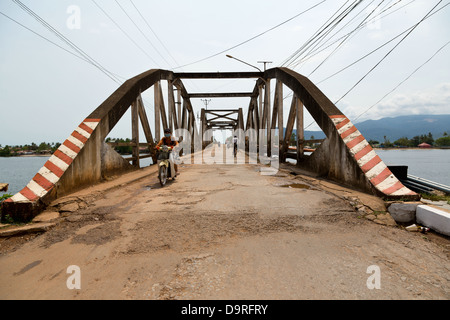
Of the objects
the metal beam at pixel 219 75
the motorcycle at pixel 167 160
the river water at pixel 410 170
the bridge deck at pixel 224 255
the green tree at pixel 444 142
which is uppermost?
the metal beam at pixel 219 75

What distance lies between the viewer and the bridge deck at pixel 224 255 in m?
1.62

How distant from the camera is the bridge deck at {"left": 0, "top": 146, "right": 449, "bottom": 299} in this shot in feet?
5.30

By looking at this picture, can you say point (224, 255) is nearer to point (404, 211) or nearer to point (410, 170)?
point (404, 211)

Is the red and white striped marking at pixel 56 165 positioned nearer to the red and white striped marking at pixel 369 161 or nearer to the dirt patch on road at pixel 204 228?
the dirt patch on road at pixel 204 228

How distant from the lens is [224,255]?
2080 mm

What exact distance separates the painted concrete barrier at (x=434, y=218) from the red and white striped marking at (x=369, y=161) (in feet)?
1.37

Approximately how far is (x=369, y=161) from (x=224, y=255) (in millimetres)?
3155

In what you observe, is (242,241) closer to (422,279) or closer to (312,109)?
(422,279)

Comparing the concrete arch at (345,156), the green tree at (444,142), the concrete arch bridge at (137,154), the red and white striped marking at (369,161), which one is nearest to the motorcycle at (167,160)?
the concrete arch bridge at (137,154)

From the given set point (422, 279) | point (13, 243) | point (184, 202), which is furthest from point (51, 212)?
point (422, 279)

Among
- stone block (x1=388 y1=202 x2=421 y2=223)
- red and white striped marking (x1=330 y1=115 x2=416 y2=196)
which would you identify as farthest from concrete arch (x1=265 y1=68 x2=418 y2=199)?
stone block (x1=388 y1=202 x2=421 y2=223)

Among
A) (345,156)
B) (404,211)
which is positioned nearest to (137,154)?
(345,156)

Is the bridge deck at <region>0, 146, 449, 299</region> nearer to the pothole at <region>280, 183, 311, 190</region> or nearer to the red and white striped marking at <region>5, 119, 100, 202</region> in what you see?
the red and white striped marking at <region>5, 119, 100, 202</region>
